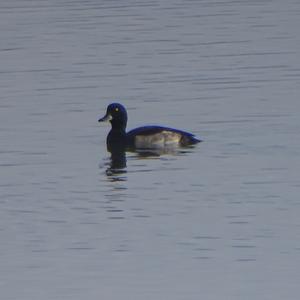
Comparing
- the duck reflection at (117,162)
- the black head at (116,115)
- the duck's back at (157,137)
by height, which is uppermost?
the black head at (116,115)

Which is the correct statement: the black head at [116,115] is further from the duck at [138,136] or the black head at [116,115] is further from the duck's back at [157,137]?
the duck's back at [157,137]

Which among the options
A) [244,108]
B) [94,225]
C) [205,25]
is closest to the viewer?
[94,225]

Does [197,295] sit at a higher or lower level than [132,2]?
lower

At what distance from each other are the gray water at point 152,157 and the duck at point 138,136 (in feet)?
0.97

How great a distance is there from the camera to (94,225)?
68.1 feet

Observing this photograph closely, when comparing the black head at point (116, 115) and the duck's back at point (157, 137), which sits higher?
the black head at point (116, 115)

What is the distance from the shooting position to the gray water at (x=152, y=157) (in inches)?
723

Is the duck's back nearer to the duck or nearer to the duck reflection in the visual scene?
the duck

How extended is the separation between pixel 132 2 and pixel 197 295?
28.6 m

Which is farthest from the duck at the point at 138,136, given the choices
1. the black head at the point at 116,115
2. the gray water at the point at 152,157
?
the gray water at the point at 152,157

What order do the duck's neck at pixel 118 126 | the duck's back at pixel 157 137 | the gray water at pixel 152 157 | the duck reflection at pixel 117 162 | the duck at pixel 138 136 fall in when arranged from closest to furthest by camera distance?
the gray water at pixel 152 157 < the duck reflection at pixel 117 162 < the duck's back at pixel 157 137 < the duck at pixel 138 136 < the duck's neck at pixel 118 126

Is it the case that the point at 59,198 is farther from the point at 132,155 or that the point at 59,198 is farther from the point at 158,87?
the point at 158,87

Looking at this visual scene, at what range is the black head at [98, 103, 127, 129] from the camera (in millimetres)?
28734

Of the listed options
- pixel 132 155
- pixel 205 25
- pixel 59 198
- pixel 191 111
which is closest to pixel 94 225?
pixel 59 198
